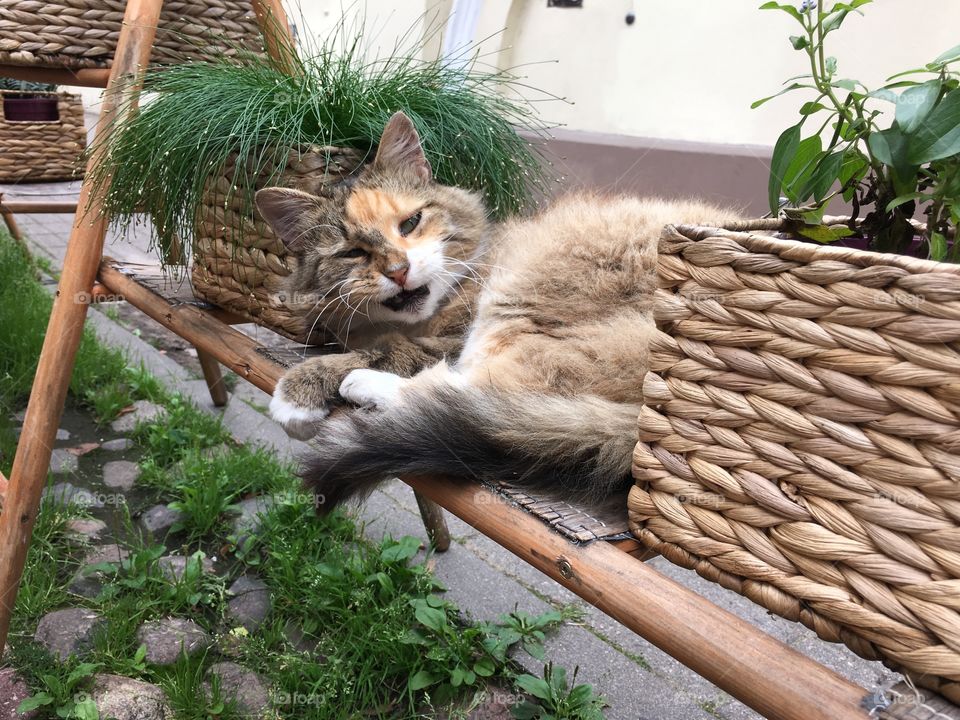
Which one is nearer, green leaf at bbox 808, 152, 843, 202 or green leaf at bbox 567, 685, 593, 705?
green leaf at bbox 808, 152, 843, 202

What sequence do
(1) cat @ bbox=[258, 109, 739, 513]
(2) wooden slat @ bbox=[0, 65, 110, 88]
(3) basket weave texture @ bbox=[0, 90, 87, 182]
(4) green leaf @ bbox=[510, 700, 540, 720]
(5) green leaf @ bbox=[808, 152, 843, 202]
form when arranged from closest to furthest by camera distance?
(5) green leaf @ bbox=[808, 152, 843, 202]
(1) cat @ bbox=[258, 109, 739, 513]
(4) green leaf @ bbox=[510, 700, 540, 720]
(2) wooden slat @ bbox=[0, 65, 110, 88]
(3) basket weave texture @ bbox=[0, 90, 87, 182]

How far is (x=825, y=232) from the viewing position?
0.92 m

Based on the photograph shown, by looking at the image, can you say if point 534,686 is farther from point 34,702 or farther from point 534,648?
point 34,702

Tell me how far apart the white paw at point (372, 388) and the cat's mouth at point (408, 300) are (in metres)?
0.19

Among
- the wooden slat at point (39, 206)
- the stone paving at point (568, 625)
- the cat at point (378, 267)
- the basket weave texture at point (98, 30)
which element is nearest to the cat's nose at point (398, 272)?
the cat at point (378, 267)

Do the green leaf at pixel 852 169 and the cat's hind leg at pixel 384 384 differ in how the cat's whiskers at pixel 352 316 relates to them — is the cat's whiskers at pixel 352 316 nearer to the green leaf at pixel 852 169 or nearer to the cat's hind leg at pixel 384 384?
the cat's hind leg at pixel 384 384

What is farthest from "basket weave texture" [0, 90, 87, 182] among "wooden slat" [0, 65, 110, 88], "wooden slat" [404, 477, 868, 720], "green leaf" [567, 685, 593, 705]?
"wooden slat" [404, 477, 868, 720]

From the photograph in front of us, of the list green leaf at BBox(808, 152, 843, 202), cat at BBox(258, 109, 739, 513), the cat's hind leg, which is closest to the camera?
green leaf at BBox(808, 152, 843, 202)

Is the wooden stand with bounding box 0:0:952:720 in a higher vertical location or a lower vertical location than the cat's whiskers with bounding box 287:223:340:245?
lower

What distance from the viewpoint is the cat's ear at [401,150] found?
127 centimetres

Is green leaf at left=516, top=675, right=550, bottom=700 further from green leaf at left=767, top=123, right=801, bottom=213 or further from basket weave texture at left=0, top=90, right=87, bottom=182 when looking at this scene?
basket weave texture at left=0, top=90, right=87, bottom=182

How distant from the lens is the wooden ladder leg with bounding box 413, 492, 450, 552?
204 cm

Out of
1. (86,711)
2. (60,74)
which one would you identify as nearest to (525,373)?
(86,711)

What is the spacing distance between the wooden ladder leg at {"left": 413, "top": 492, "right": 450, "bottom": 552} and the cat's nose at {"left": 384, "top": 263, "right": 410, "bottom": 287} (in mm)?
845
